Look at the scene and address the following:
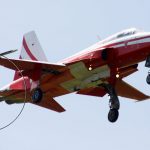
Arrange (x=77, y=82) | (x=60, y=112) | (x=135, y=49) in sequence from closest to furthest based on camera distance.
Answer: (x=135, y=49), (x=77, y=82), (x=60, y=112)

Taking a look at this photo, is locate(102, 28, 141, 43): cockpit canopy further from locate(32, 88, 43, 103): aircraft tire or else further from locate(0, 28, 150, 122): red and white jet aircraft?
locate(32, 88, 43, 103): aircraft tire

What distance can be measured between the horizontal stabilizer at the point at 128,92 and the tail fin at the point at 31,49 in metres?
6.18

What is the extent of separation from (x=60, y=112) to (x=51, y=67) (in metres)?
6.03

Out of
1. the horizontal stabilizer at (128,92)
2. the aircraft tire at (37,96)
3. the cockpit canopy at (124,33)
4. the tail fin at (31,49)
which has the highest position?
the cockpit canopy at (124,33)

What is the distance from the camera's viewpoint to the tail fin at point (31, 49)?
52969mm

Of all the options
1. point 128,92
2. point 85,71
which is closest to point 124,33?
point 85,71

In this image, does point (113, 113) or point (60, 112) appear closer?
point (113, 113)

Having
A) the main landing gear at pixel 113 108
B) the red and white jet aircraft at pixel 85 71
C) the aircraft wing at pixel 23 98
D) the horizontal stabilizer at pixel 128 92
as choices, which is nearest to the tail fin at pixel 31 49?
the red and white jet aircraft at pixel 85 71

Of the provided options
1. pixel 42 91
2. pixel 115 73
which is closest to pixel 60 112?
pixel 42 91

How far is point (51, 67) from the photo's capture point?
157 ft

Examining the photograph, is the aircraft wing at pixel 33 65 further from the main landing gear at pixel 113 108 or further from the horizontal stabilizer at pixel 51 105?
the horizontal stabilizer at pixel 51 105

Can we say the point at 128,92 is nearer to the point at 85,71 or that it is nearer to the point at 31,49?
the point at 31,49

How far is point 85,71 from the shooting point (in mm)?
46094

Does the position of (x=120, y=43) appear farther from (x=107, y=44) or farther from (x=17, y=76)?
(x=17, y=76)
